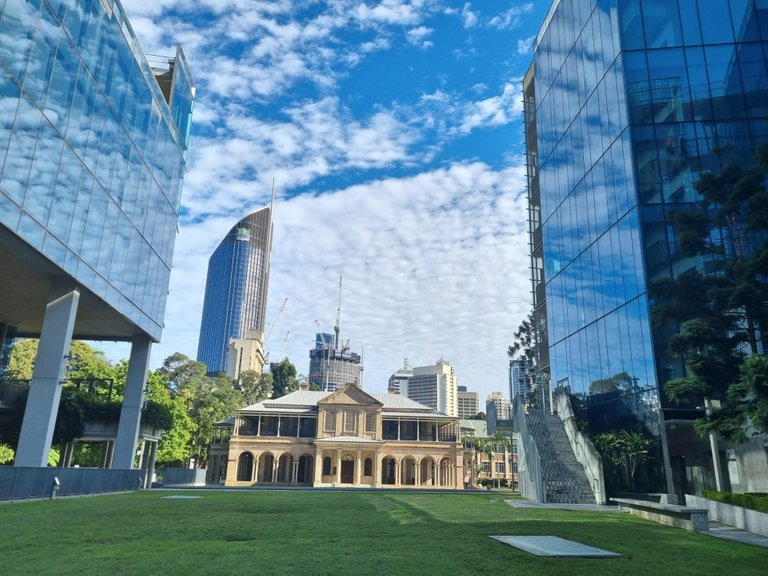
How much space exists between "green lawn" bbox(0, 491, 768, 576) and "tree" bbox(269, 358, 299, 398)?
320 ft

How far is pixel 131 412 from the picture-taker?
117ft

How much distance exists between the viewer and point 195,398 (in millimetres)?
79000

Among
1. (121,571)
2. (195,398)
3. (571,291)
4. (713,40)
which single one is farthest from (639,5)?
(195,398)

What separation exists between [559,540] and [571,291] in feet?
93.1

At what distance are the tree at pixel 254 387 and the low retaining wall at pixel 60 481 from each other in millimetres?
70385

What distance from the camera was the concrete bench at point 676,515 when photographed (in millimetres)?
15438

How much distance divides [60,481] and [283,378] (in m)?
93.1

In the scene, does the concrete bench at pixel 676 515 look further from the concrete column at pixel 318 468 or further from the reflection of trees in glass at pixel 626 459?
the concrete column at pixel 318 468

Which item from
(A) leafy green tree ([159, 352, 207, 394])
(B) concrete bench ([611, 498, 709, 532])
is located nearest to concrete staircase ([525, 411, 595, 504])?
(B) concrete bench ([611, 498, 709, 532])

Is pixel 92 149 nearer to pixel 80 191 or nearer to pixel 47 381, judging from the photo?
pixel 80 191

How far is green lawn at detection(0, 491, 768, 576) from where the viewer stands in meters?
8.51

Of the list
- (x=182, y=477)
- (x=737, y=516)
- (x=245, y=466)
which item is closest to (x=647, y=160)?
(x=737, y=516)

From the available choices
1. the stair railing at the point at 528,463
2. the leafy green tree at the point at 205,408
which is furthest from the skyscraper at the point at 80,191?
the leafy green tree at the point at 205,408

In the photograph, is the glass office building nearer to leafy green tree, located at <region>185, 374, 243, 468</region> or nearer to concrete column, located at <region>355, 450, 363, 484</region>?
concrete column, located at <region>355, 450, 363, 484</region>
